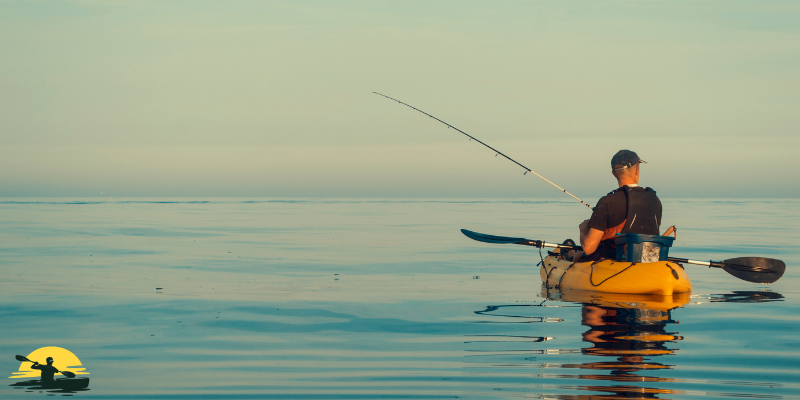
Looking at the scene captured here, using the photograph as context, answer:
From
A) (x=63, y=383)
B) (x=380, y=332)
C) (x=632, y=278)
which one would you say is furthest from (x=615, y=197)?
(x=63, y=383)

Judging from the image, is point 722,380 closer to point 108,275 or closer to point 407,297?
point 407,297

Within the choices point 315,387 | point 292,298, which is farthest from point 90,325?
point 315,387

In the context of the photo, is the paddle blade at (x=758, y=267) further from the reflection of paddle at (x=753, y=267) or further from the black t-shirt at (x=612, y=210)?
the black t-shirt at (x=612, y=210)

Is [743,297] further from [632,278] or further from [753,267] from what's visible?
[632,278]

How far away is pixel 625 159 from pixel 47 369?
25.6 feet

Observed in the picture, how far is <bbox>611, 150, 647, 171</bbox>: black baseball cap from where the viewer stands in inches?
372

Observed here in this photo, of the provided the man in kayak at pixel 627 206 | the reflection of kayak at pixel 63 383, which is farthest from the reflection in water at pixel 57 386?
the man in kayak at pixel 627 206

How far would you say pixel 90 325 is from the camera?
7848mm

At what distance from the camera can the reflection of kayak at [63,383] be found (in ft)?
16.8

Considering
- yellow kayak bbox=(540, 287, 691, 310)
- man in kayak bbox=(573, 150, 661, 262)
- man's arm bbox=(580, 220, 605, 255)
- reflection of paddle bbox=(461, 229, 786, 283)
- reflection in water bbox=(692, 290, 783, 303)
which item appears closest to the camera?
yellow kayak bbox=(540, 287, 691, 310)

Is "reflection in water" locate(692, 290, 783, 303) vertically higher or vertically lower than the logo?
higher

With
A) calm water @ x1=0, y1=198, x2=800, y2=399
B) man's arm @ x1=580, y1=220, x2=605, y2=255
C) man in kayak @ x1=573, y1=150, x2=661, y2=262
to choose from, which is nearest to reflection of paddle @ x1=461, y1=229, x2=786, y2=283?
calm water @ x1=0, y1=198, x2=800, y2=399

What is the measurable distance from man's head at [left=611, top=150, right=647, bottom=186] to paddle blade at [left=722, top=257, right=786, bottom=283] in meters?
2.81

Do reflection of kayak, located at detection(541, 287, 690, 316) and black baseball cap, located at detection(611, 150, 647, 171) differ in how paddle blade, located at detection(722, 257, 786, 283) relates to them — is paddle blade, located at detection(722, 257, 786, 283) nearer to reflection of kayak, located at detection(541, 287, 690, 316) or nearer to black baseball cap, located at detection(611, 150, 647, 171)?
reflection of kayak, located at detection(541, 287, 690, 316)
